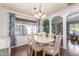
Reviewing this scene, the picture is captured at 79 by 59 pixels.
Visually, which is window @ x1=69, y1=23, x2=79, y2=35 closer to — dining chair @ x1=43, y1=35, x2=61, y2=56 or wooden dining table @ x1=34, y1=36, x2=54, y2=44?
dining chair @ x1=43, y1=35, x2=61, y2=56

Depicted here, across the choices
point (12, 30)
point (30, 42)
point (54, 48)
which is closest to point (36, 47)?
point (30, 42)

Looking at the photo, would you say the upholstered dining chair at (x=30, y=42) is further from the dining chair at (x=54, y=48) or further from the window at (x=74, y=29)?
the window at (x=74, y=29)

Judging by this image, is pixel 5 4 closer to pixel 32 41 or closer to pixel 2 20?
pixel 2 20

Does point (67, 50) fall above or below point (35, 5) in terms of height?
below

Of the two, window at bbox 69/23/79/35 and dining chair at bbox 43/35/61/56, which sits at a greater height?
window at bbox 69/23/79/35

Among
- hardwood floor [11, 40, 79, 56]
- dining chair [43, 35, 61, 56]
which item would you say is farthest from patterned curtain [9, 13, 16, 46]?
dining chair [43, 35, 61, 56]

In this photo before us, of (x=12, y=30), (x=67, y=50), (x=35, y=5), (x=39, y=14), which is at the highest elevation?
(x=35, y=5)

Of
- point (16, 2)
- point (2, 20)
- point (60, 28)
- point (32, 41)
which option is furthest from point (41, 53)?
point (16, 2)

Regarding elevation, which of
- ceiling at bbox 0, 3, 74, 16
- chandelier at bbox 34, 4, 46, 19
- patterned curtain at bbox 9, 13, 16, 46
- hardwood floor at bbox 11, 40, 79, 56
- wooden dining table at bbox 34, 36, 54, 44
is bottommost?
hardwood floor at bbox 11, 40, 79, 56

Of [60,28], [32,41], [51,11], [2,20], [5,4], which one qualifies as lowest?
[32,41]

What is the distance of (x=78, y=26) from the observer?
209 cm

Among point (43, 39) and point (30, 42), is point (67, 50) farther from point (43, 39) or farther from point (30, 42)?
point (30, 42)

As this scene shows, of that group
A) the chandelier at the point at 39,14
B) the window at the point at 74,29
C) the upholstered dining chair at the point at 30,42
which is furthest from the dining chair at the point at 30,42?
the window at the point at 74,29

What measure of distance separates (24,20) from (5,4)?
517mm
